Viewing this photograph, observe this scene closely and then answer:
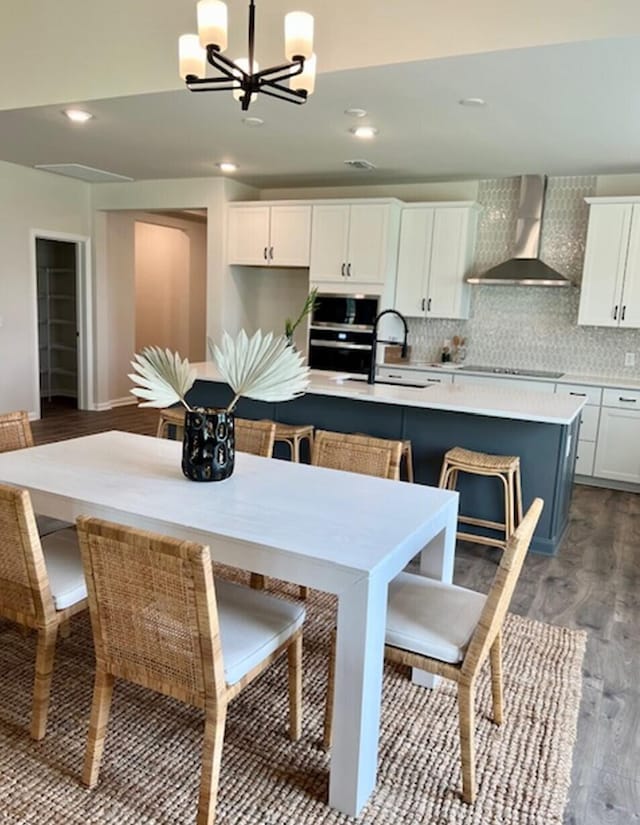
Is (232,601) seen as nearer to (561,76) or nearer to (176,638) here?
(176,638)

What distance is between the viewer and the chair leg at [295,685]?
206 centimetres

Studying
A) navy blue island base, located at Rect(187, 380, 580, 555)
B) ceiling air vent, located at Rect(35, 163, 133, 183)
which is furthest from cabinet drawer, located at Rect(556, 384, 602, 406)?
ceiling air vent, located at Rect(35, 163, 133, 183)

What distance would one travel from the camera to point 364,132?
453 centimetres

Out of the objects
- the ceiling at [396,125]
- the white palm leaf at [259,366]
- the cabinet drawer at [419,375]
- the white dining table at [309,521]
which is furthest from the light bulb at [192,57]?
the cabinet drawer at [419,375]

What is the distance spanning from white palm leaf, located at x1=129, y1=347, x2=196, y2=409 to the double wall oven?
12.2ft

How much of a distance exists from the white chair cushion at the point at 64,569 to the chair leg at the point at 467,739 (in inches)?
46.3

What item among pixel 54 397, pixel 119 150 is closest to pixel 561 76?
pixel 119 150

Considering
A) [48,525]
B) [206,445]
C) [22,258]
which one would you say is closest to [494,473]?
[206,445]

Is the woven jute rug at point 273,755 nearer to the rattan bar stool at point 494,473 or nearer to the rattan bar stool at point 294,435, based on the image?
the rattan bar stool at point 494,473

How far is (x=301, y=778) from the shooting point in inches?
76.6

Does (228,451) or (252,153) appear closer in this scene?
(228,451)

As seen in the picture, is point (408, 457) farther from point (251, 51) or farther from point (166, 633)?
point (166, 633)

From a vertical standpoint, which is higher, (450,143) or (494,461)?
(450,143)

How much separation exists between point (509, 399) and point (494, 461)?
54cm
